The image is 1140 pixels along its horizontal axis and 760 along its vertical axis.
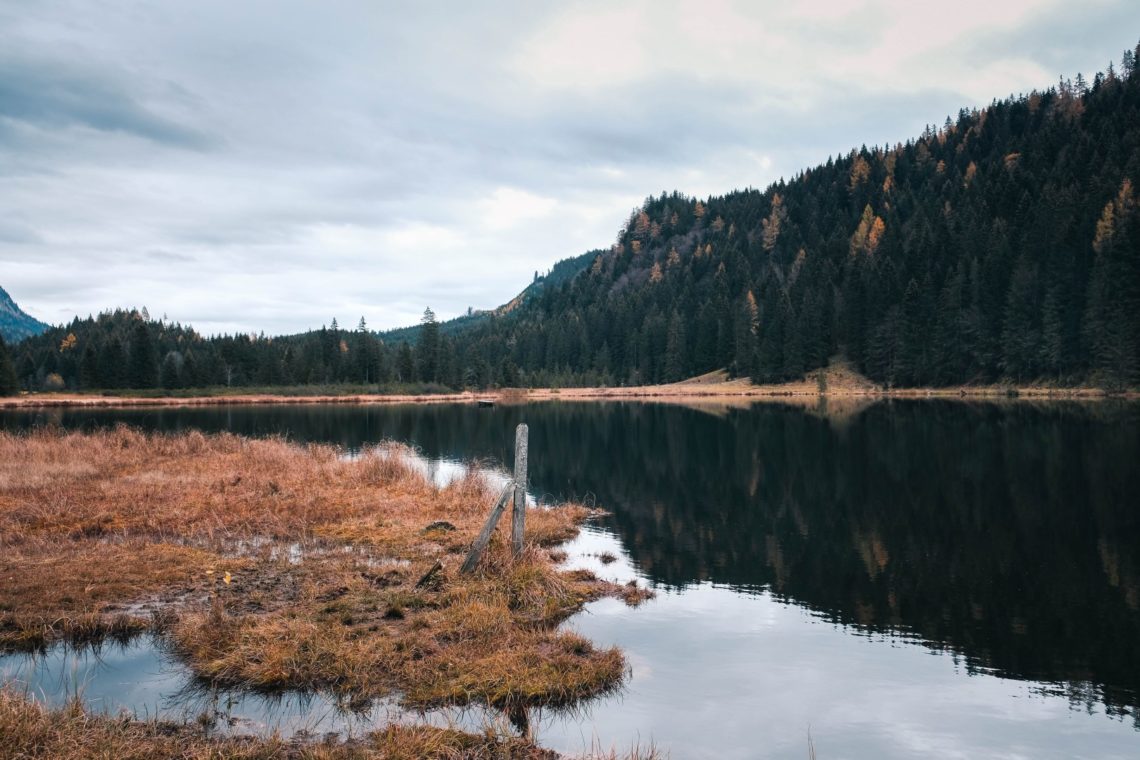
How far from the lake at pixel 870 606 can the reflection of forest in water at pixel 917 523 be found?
90 mm

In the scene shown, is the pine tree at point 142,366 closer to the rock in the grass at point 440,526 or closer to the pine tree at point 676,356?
the pine tree at point 676,356

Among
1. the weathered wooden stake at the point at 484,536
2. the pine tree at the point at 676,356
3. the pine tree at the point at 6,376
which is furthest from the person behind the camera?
the pine tree at the point at 676,356

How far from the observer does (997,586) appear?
52.7 ft

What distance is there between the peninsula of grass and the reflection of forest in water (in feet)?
16.7

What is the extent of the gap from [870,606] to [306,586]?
12047mm

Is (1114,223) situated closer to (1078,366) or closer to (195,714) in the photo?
(1078,366)

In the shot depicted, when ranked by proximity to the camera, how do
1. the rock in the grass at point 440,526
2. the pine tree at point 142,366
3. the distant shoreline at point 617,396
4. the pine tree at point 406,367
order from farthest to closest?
the pine tree at point 406,367 → the pine tree at point 142,366 → the distant shoreline at point 617,396 → the rock in the grass at point 440,526

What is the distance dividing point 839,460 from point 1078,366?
75.4 meters

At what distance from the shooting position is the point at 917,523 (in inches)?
899

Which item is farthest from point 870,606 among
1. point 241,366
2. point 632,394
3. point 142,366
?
point 241,366

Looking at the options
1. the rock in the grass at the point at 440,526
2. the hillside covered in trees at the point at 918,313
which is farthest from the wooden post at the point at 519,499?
the hillside covered in trees at the point at 918,313

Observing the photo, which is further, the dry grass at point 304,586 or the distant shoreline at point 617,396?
the distant shoreline at point 617,396

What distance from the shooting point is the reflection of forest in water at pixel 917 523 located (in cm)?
1361

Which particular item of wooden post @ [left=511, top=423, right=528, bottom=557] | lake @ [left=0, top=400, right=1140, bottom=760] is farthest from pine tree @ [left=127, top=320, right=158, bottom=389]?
wooden post @ [left=511, top=423, right=528, bottom=557]
